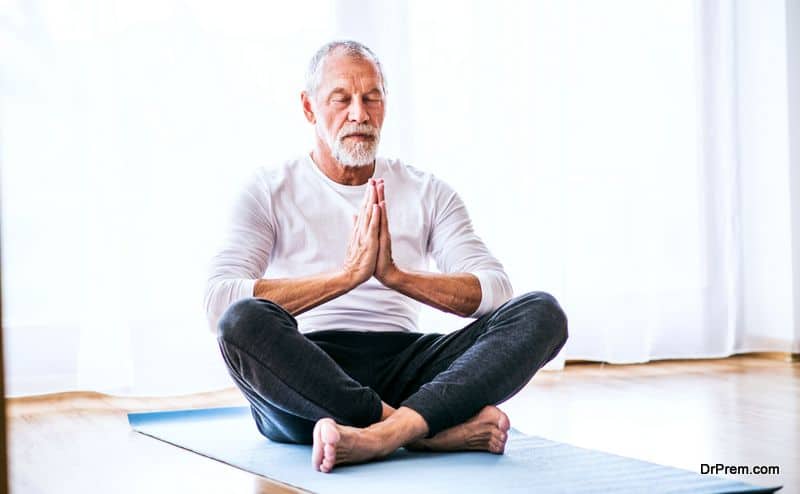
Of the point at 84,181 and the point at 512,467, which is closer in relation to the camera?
the point at 512,467

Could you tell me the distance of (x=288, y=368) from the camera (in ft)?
6.78

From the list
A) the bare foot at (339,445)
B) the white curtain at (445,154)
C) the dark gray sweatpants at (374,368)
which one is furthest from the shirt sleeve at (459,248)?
the white curtain at (445,154)

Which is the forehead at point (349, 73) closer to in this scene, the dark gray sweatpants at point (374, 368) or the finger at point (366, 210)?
the finger at point (366, 210)

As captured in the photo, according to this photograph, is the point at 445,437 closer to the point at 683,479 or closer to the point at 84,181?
the point at 683,479

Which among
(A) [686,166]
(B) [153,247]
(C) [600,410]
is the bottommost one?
(C) [600,410]

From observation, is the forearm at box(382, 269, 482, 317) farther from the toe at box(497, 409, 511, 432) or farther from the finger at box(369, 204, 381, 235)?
the toe at box(497, 409, 511, 432)

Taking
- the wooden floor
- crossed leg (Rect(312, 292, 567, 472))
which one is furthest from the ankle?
the wooden floor

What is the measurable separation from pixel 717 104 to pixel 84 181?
2.39 meters

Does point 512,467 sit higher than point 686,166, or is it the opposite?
point 686,166

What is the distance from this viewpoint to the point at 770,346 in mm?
4242

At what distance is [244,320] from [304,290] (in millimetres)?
240

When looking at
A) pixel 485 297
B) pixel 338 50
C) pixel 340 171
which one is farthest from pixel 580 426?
pixel 338 50

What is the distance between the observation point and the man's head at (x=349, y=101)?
2492 millimetres

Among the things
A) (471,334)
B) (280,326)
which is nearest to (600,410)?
(471,334)
